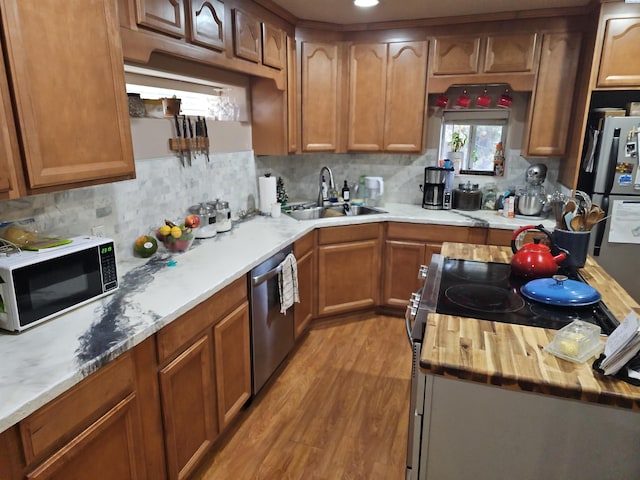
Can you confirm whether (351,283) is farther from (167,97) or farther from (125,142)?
(125,142)

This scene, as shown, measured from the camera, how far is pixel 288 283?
8.31 ft

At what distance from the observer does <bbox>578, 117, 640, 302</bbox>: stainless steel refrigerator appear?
107 inches

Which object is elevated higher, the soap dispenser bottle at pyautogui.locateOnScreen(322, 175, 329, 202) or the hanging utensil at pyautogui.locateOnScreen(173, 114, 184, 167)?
the hanging utensil at pyautogui.locateOnScreen(173, 114, 184, 167)

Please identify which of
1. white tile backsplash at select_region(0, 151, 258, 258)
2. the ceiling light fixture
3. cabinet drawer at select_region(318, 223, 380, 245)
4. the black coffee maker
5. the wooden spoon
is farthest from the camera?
the black coffee maker

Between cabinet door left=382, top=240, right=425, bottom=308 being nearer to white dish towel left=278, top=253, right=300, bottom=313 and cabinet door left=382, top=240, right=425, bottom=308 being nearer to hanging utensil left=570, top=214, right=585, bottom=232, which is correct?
white dish towel left=278, top=253, right=300, bottom=313

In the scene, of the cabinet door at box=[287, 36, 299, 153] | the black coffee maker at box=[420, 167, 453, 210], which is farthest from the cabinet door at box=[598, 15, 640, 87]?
the cabinet door at box=[287, 36, 299, 153]

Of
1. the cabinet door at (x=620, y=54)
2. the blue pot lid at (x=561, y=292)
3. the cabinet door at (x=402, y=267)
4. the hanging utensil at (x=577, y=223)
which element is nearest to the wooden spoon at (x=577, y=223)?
the hanging utensil at (x=577, y=223)

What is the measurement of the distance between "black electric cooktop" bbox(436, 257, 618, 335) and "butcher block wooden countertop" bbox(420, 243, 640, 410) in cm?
6

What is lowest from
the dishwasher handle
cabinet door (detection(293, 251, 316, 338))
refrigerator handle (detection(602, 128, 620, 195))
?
cabinet door (detection(293, 251, 316, 338))

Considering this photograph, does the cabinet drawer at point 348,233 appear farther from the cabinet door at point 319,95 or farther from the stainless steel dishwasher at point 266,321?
the cabinet door at point 319,95

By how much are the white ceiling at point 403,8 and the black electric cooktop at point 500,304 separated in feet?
6.39

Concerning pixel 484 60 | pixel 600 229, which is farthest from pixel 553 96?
pixel 600 229

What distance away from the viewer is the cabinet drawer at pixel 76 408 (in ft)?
3.48

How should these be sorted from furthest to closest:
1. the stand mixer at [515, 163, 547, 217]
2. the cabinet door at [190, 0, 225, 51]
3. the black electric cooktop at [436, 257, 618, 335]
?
the stand mixer at [515, 163, 547, 217] → the cabinet door at [190, 0, 225, 51] → the black electric cooktop at [436, 257, 618, 335]
